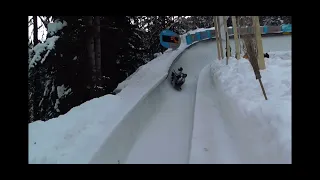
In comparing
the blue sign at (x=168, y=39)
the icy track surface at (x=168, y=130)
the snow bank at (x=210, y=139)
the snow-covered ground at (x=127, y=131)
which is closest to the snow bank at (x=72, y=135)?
the snow-covered ground at (x=127, y=131)

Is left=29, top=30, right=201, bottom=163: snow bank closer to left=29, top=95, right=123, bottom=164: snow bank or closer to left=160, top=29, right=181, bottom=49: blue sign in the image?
left=29, top=95, right=123, bottom=164: snow bank

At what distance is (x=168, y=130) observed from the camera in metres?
5.70

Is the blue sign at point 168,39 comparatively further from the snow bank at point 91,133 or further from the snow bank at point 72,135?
the snow bank at point 72,135

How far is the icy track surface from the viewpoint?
4371 millimetres

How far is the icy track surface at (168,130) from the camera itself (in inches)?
172

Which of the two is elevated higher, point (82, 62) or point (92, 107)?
point (82, 62)

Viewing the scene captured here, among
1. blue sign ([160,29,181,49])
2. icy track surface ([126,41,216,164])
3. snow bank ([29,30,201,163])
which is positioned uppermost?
blue sign ([160,29,181,49])

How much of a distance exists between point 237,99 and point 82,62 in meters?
6.39

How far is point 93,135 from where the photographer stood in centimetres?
414

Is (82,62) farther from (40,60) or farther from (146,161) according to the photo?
(146,161)

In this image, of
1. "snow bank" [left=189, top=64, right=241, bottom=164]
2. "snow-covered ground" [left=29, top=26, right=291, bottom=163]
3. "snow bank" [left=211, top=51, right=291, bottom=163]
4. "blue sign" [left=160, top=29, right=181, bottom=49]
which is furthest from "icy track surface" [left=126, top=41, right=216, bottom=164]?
"blue sign" [left=160, top=29, right=181, bottom=49]

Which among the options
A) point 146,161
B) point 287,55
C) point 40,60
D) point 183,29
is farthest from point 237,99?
point 183,29

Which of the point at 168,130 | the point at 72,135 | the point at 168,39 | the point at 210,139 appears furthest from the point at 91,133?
the point at 168,39
